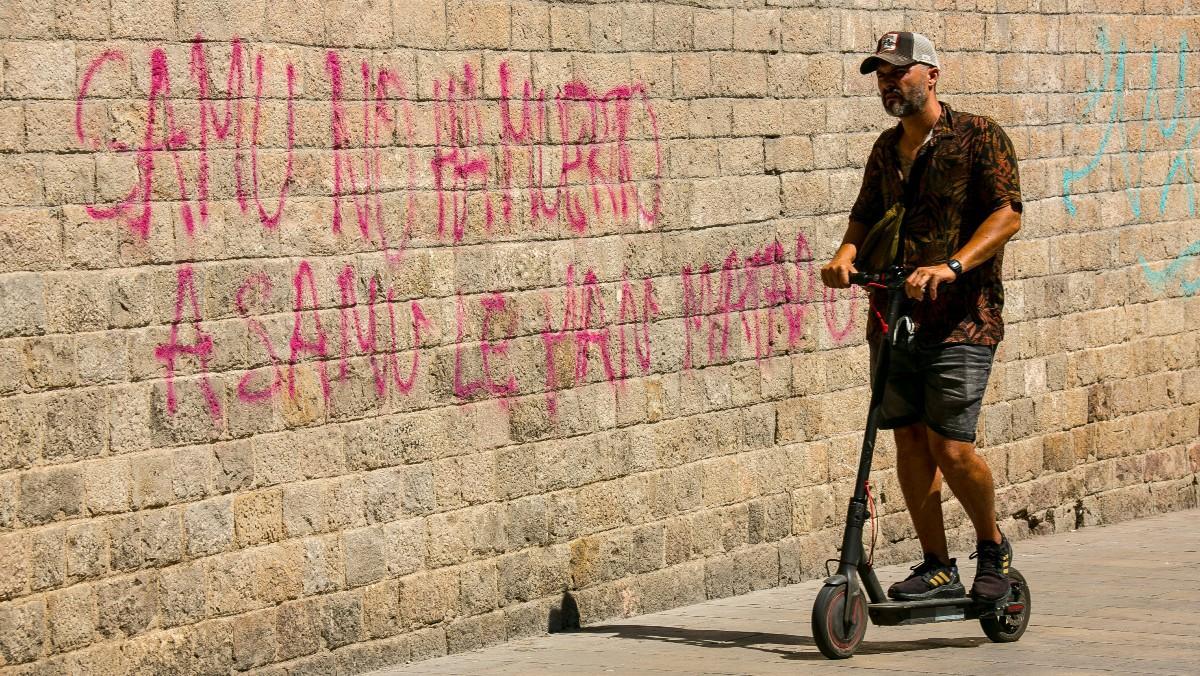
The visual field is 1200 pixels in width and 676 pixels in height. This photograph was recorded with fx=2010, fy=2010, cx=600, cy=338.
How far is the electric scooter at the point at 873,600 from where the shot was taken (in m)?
7.18

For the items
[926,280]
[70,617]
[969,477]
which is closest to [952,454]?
[969,477]

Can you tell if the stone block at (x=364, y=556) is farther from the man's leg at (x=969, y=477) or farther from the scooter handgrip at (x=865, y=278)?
the man's leg at (x=969, y=477)

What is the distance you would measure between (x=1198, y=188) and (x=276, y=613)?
7092mm

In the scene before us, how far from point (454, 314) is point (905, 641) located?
2.17 metres

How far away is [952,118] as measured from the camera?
7.62 m

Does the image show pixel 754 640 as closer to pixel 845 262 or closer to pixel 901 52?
pixel 845 262

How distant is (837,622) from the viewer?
7191 mm

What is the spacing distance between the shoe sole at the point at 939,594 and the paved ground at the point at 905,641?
214 millimetres

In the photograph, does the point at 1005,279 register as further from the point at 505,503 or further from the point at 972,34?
the point at 505,503

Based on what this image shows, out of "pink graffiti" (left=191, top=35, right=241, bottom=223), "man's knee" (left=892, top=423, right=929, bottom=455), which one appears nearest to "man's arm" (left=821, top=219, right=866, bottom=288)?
"man's knee" (left=892, top=423, right=929, bottom=455)

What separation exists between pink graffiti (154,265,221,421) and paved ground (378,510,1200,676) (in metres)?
1.34

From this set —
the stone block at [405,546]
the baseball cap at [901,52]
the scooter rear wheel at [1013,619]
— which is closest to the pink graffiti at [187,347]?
the stone block at [405,546]

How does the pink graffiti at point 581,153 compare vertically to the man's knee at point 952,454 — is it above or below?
above

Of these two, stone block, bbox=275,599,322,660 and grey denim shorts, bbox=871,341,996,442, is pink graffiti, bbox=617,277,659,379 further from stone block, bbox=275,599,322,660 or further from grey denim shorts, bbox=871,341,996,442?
stone block, bbox=275,599,322,660
